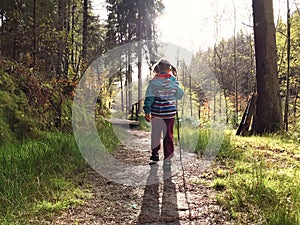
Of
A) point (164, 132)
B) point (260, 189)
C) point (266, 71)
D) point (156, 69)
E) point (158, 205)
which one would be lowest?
point (158, 205)

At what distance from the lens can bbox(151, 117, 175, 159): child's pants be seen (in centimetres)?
437

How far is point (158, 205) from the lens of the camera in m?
2.75

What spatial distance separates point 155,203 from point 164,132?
1735 mm

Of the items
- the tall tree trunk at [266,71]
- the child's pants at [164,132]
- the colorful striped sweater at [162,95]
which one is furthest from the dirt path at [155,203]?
the tall tree trunk at [266,71]

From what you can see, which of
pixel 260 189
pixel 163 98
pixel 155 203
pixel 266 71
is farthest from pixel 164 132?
pixel 266 71

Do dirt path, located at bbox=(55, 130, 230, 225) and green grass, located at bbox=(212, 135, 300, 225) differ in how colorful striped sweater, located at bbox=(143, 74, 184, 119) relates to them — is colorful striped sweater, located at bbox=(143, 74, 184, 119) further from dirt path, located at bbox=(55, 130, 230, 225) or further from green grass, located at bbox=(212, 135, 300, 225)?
green grass, located at bbox=(212, 135, 300, 225)

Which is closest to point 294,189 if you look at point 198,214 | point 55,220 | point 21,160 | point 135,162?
point 198,214

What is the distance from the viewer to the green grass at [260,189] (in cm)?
213

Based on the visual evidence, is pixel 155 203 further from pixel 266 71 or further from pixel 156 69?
pixel 266 71

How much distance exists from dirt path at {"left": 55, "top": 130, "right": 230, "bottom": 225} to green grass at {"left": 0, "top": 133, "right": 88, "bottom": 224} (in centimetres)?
20

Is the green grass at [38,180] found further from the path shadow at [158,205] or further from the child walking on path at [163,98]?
the child walking on path at [163,98]

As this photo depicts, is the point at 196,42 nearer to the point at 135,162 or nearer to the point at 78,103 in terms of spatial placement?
the point at 78,103

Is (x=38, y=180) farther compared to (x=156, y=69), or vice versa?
(x=156, y=69)

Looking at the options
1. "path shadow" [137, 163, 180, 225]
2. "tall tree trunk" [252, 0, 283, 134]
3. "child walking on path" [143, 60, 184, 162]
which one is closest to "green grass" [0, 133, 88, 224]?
"path shadow" [137, 163, 180, 225]
